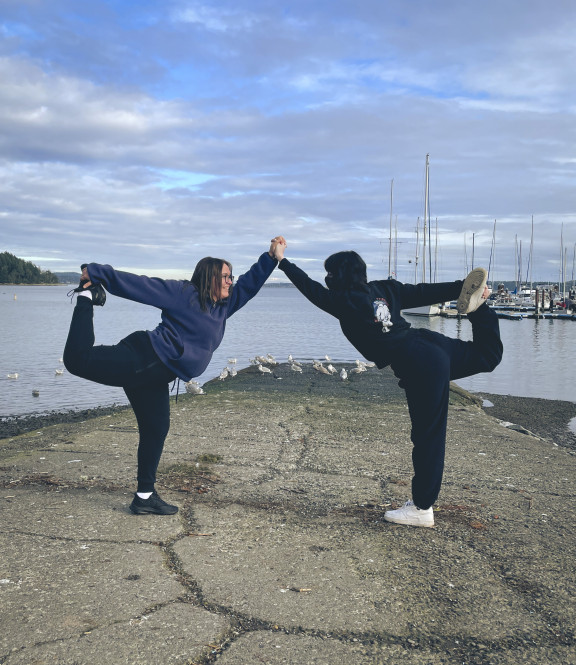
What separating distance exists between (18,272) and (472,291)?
594 feet

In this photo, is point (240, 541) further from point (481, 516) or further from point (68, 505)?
point (481, 516)

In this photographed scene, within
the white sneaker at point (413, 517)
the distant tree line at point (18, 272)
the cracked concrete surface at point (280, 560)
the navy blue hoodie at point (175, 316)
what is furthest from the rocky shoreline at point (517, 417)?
the distant tree line at point (18, 272)

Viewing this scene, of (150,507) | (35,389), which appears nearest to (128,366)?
(150,507)

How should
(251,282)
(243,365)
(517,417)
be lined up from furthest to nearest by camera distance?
(243,365) → (517,417) → (251,282)

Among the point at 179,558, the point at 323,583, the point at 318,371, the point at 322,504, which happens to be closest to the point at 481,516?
the point at 322,504

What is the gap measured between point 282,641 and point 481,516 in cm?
215

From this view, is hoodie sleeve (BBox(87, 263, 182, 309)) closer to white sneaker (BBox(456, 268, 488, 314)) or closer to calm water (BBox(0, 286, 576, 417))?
white sneaker (BBox(456, 268, 488, 314))

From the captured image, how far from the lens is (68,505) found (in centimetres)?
412

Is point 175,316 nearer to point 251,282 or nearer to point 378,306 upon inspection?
point 251,282

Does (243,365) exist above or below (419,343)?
below

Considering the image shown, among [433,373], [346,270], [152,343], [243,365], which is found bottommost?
[243,365]

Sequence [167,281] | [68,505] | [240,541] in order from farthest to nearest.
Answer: [68,505] → [167,281] → [240,541]

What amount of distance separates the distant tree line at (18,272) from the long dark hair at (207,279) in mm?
170837

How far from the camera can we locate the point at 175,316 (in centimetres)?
377
